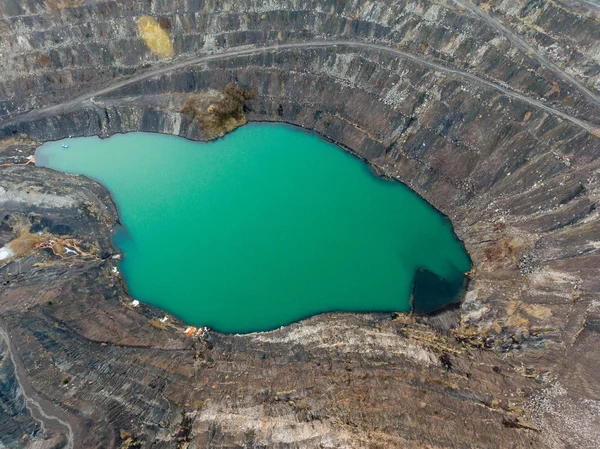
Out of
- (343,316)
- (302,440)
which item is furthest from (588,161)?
(302,440)

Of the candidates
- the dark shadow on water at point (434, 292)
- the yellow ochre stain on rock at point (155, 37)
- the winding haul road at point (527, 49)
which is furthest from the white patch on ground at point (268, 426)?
the yellow ochre stain on rock at point (155, 37)

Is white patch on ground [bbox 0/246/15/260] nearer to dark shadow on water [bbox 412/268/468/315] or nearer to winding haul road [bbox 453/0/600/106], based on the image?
dark shadow on water [bbox 412/268/468/315]

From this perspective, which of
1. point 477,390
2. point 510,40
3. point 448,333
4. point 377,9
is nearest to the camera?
point 477,390

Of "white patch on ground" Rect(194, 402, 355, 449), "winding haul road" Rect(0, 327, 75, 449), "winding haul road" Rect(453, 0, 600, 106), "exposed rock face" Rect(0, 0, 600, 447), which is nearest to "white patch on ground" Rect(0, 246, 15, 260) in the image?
"exposed rock face" Rect(0, 0, 600, 447)

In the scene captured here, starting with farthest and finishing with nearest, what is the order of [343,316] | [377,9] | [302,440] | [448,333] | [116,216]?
[377,9] → [116,216] → [343,316] → [448,333] → [302,440]

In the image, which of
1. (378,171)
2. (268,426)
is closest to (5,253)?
(268,426)

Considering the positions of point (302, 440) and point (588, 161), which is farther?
point (588, 161)

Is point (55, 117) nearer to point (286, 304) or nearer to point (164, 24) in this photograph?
point (164, 24)
